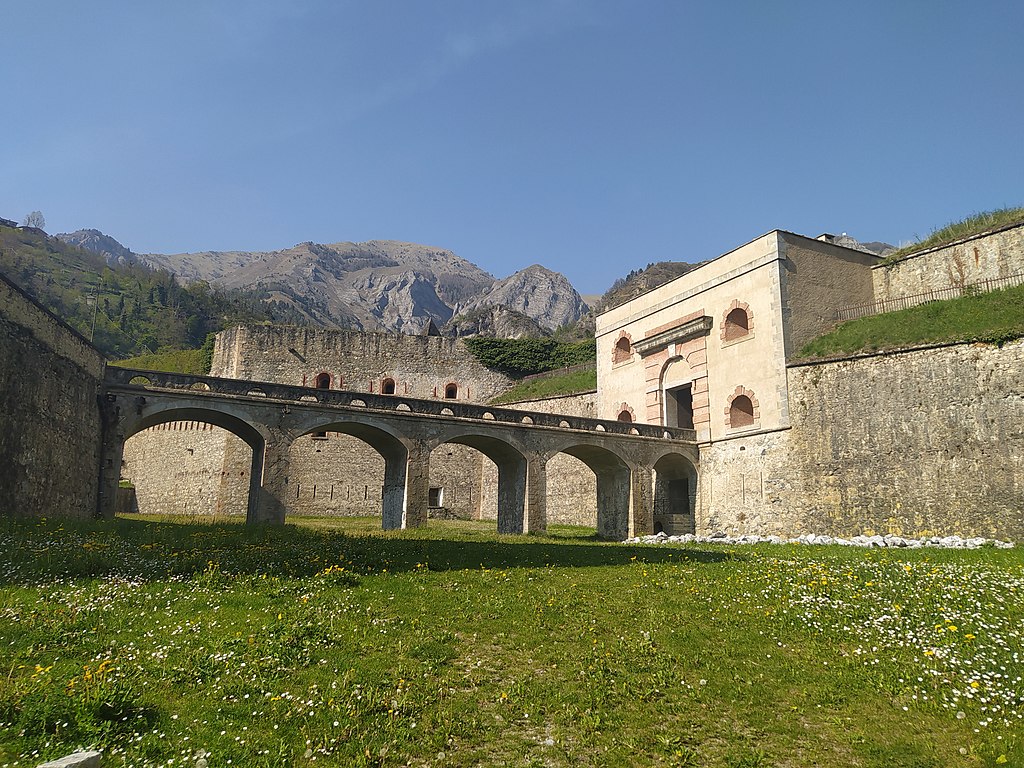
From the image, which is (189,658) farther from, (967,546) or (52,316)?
(967,546)

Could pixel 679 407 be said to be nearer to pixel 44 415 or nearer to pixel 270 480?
pixel 270 480

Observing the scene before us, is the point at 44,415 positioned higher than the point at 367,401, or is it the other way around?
the point at 367,401

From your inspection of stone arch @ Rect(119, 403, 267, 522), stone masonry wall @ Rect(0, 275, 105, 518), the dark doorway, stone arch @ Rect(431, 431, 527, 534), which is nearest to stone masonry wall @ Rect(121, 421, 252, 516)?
stone arch @ Rect(119, 403, 267, 522)

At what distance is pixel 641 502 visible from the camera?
31.5 metres

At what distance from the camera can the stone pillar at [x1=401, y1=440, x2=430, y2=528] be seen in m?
26.7

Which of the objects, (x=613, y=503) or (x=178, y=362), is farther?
(x=178, y=362)

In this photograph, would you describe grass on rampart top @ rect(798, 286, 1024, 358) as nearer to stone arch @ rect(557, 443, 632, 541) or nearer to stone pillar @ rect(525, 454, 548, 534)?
stone arch @ rect(557, 443, 632, 541)

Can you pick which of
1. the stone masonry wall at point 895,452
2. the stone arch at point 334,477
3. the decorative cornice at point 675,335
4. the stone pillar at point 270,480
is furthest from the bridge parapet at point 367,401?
the stone arch at point 334,477

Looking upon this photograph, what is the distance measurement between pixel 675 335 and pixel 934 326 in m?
11.3

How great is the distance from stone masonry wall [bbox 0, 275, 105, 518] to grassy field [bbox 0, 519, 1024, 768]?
546cm

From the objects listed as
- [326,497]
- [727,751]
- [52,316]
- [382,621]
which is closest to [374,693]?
[382,621]

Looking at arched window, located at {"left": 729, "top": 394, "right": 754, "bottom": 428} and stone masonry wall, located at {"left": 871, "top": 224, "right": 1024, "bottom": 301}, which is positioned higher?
stone masonry wall, located at {"left": 871, "top": 224, "right": 1024, "bottom": 301}

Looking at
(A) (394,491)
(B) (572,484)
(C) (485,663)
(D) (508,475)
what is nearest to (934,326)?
(D) (508,475)

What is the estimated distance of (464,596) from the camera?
11422mm
